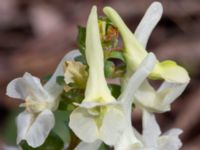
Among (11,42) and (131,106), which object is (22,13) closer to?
(11,42)

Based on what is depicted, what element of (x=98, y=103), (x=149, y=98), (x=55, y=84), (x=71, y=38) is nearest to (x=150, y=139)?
(x=149, y=98)

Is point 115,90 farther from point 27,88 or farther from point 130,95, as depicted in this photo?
point 27,88

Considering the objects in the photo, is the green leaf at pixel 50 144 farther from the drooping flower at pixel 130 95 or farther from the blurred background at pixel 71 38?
the blurred background at pixel 71 38

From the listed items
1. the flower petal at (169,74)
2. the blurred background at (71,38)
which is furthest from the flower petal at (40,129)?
the blurred background at (71,38)

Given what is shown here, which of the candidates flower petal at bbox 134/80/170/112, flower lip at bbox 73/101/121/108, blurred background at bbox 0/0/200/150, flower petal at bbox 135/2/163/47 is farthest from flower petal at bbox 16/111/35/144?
blurred background at bbox 0/0/200/150

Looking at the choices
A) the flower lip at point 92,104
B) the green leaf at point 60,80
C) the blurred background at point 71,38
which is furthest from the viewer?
the blurred background at point 71,38

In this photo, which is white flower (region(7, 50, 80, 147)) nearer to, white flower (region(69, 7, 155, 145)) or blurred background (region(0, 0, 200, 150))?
white flower (region(69, 7, 155, 145))
